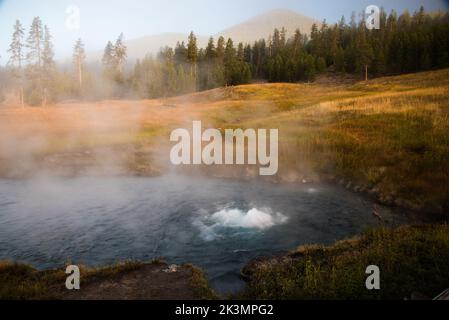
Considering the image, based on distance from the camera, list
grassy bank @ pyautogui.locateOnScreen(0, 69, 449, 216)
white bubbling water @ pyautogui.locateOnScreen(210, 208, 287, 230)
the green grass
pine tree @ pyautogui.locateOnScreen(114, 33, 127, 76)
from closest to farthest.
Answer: white bubbling water @ pyautogui.locateOnScreen(210, 208, 287, 230) < the green grass < grassy bank @ pyautogui.locateOnScreen(0, 69, 449, 216) < pine tree @ pyautogui.locateOnScreen(114, 33, 127, 76)

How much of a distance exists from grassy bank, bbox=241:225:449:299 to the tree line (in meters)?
79.0

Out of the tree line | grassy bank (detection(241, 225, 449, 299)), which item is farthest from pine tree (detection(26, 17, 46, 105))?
grassy bank (detection(241, 225, 449, 299))

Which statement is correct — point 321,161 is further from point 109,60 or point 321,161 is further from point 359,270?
point 109,60

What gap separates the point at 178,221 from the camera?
18484 mm

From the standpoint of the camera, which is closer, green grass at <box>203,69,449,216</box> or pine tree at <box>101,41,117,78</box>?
green grass at <box>203,69,449,216</box>

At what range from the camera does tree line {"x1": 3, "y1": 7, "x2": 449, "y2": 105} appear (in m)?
82.2

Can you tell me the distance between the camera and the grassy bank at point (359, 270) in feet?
29.9

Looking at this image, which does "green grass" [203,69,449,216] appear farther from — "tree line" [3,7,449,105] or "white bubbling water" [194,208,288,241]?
"tree line" [3,7,449,105]

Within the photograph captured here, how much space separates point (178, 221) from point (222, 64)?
97495 millimetres

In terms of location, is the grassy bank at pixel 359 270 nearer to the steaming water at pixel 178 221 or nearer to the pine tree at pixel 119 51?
the steaming water at pixel 178 221

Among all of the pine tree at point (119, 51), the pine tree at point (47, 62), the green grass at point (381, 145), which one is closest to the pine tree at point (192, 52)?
the pine tree at point (119, 51)

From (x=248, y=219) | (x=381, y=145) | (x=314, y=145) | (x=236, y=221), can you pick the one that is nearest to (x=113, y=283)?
(x=236, y=221)
